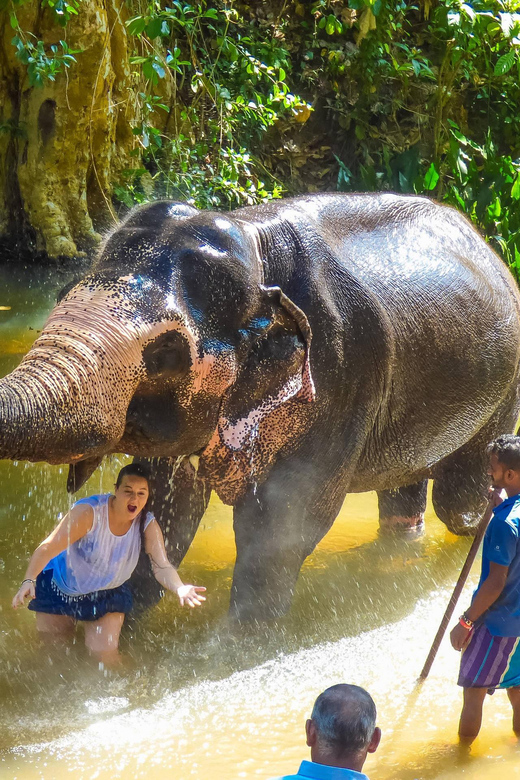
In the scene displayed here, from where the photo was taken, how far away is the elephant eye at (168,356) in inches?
108

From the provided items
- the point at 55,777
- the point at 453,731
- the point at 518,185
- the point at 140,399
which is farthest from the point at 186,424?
the point at 518,185

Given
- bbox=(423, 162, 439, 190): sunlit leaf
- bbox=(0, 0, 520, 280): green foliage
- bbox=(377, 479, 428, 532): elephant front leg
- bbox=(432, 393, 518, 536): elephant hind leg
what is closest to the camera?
bbox=(432, 393, 518, 536): elephant hind leg

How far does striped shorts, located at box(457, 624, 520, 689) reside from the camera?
2828mm

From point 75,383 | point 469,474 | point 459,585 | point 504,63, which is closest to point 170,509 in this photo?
point 459,585

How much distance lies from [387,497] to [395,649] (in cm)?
127

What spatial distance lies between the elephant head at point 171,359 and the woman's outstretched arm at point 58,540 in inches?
15.9

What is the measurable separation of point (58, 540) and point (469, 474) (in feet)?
6.68

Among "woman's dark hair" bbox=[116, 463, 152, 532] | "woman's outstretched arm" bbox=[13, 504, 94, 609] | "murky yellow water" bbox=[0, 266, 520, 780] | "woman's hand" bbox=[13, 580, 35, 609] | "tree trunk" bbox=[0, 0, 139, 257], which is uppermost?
"tree trunk" bbox=[0, 0, 139, 257]

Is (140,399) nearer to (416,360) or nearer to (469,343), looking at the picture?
(416,360)

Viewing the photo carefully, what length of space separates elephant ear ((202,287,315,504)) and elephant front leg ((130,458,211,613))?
30 centimetres

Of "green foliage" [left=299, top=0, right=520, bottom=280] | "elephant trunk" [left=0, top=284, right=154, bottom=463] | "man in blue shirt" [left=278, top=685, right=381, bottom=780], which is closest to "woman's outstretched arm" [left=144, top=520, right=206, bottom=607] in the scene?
"elephant trunk" [left=0, top=284, right=154, bottom=463]

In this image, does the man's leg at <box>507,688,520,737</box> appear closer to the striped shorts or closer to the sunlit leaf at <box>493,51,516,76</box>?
the striped shorts

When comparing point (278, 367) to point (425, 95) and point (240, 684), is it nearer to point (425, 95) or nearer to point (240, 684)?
point (240, 684)

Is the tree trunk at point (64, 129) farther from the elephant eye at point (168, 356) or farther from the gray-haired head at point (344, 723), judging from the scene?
the gray-haired head at point (344, 723)
